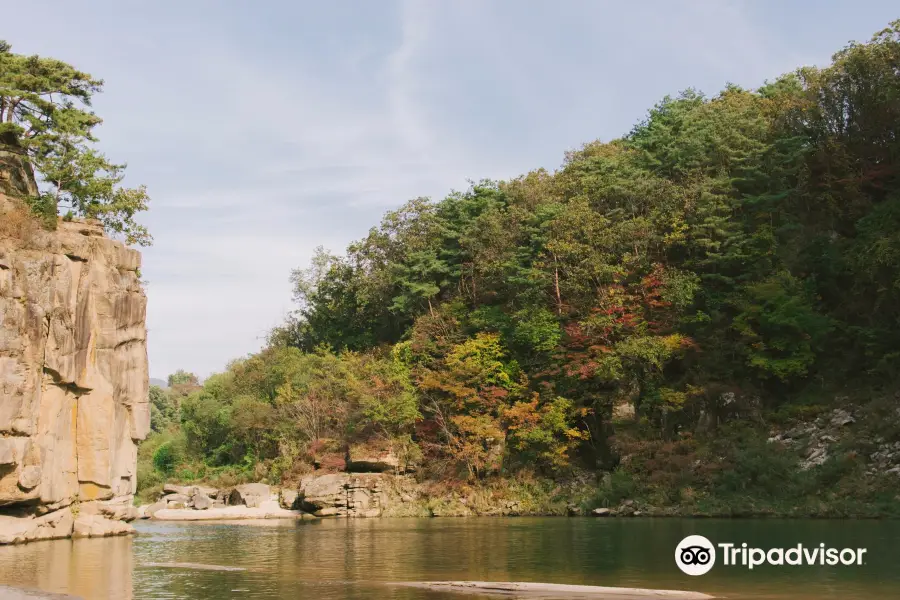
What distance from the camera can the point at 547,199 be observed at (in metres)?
51.2

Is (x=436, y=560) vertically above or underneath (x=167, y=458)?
underneath

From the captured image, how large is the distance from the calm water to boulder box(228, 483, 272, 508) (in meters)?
13.0

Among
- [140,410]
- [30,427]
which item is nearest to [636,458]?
[140,410]

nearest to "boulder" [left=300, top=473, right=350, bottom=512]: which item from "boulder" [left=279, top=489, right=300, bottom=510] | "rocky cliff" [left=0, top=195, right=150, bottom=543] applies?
"boulder" [left=279, top=489, right=300, bottom=510]

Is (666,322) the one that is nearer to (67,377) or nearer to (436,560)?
(436,560)

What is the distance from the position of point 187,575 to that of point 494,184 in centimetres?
3927

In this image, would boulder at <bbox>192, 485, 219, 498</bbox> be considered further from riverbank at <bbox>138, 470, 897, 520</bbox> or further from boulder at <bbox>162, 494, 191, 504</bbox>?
boulder at <bbox>162, 494, 191, 504</bbox>

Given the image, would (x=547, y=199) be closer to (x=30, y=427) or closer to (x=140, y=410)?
(x=140, y=410)

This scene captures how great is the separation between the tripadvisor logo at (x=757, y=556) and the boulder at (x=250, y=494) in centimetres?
3032

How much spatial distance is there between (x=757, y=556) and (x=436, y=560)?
8025 mm

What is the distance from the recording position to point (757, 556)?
21.0m

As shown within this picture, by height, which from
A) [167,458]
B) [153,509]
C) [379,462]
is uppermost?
[167,458]

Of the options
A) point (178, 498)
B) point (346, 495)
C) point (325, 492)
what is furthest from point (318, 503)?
point (178, 498)

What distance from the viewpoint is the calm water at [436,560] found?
17.0m
